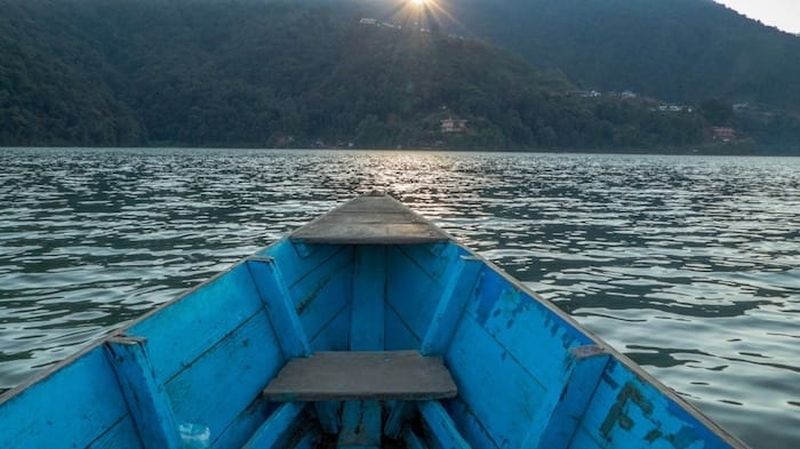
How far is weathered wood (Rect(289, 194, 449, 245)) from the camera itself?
580 centimetres

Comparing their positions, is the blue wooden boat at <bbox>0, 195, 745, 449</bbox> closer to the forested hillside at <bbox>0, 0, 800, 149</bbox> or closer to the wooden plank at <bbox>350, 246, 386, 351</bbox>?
the wooden plank at <bbox>350, 246, 386, 351</bbox>

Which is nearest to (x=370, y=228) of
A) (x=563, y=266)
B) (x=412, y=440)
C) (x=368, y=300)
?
(x=368, y=300)

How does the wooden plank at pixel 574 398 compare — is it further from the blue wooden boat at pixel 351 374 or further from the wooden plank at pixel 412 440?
the wooden plank at pixel 412 440

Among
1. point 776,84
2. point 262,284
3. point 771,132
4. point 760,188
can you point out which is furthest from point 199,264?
point 776,84

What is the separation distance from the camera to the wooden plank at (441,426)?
145 inches

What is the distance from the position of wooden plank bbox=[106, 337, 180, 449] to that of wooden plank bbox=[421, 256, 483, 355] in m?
2.45

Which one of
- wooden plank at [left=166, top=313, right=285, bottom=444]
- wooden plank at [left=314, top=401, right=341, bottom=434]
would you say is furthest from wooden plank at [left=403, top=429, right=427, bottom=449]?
wooden plank at [left=166, top=313, right=285, bottom=444]

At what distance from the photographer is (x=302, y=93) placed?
163 meters

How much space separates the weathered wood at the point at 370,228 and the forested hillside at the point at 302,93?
120671mm

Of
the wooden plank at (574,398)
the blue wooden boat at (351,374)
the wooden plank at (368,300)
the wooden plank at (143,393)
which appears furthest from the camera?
the wooden plank at (368,300)

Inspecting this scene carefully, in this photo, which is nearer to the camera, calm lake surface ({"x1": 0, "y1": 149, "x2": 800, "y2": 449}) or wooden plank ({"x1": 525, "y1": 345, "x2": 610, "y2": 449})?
wooden plank ({"x1": 525, "y1": 345, "x2": 610, "y2": 449})

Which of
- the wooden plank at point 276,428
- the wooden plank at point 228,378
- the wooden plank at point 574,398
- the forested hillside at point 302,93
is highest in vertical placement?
the forested hillside at point 302,93

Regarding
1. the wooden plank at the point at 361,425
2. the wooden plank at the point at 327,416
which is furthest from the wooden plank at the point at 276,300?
the wooden plank at the point at 361,425

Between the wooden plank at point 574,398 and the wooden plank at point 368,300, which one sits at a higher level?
the wooden plank at point 574,398
